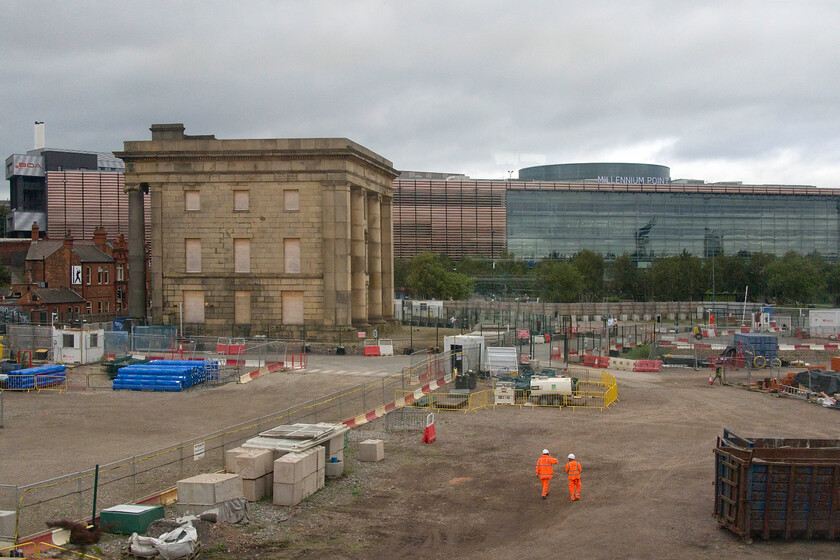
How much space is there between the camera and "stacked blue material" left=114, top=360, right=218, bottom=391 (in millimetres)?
36781

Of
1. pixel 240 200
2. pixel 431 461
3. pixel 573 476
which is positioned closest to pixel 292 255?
pixel 240 200

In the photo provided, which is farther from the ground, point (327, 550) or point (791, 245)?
point (791, 245)

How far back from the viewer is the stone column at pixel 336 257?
174 feet

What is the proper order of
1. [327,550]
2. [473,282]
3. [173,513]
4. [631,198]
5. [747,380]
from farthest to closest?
1. [631,198]
2. [473,282]
3. [747,380]
4. [173,513]
5. [327,550]

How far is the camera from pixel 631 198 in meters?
129

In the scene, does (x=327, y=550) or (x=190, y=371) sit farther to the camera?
(x=190, y=371)

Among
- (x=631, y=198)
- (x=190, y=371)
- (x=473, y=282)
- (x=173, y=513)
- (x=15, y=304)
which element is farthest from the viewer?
(x=631, y=198)

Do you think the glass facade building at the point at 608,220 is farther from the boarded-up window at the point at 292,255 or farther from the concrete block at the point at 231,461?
the concrete block at the point at 231,461

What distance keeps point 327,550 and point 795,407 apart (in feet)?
80.2

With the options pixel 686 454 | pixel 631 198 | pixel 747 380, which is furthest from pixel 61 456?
pixel 631 198

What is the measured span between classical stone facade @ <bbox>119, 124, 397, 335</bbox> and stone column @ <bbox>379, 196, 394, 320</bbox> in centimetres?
961

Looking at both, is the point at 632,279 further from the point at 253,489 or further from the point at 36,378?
the point at 253,489

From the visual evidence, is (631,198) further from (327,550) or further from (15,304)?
(327,550)

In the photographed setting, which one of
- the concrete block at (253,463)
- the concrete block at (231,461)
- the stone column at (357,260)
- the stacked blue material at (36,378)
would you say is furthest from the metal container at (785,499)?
the stone column at (357,260)
